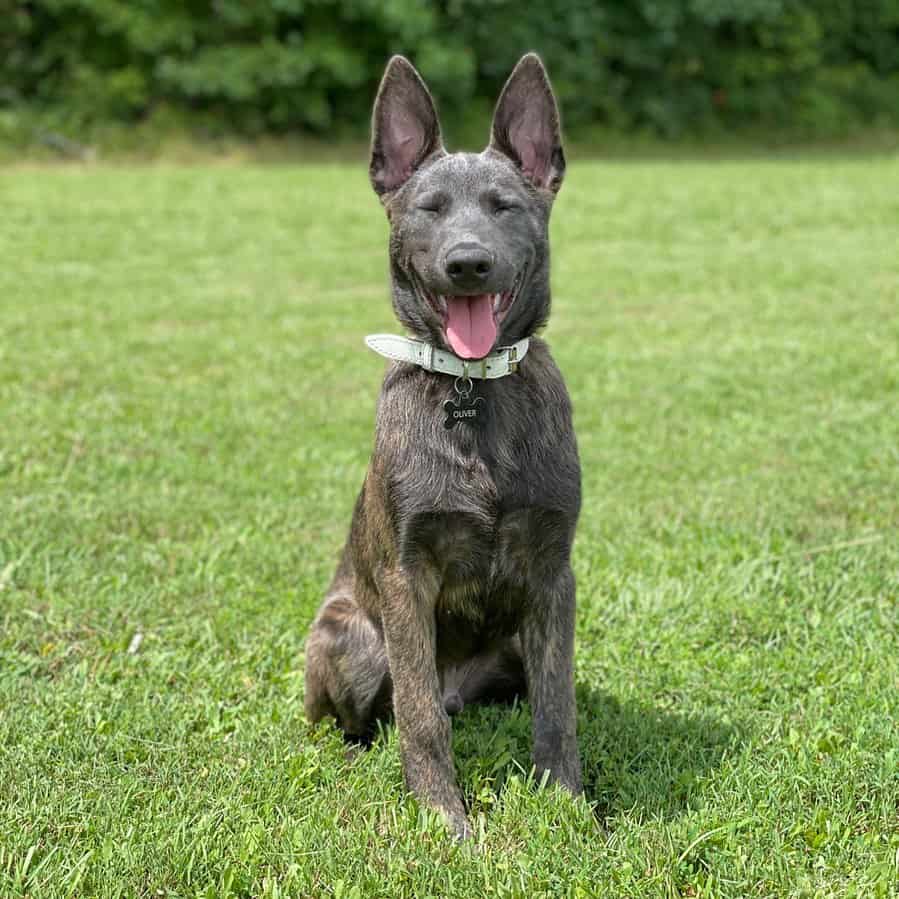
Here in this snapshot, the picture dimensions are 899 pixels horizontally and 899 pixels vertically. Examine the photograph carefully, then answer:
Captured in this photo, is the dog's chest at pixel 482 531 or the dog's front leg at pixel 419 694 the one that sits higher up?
the dog's chest at pixel 482 531

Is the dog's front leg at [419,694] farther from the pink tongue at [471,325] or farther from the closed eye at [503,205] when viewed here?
the closed eye at [503,205]

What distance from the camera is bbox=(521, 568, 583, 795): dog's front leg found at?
3.09m

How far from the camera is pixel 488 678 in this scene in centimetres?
358

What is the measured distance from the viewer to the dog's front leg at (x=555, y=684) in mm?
3090

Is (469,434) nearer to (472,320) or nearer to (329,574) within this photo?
(472,320)

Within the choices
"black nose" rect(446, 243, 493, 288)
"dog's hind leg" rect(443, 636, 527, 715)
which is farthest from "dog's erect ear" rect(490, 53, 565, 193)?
"dog's hind leg" rect(443, 636, 527, 715)

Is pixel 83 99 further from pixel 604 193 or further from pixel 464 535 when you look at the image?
pixel 464 535

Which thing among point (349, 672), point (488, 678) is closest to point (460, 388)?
point (349, 672)

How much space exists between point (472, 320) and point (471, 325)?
0.01m

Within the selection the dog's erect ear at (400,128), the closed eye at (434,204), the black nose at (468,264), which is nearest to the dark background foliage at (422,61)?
the dog's erect ear at (400,128)

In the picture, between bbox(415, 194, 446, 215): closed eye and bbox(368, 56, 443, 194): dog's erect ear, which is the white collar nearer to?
bbox(415, 194, 446, 215): closed eye

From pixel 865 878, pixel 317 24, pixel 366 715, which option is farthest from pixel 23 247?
pixel 317 24

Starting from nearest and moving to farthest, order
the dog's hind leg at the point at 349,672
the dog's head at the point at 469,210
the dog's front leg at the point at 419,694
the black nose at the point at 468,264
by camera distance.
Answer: the black nose at the point at 468,264 → the dog's head at the point at 469,210 → the dog's front leg at the point at 419,694 → the dog's hind leg at the point at 349,672

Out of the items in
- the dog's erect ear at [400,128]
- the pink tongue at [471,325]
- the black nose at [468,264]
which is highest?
the dog's erect ear at [400,128]
